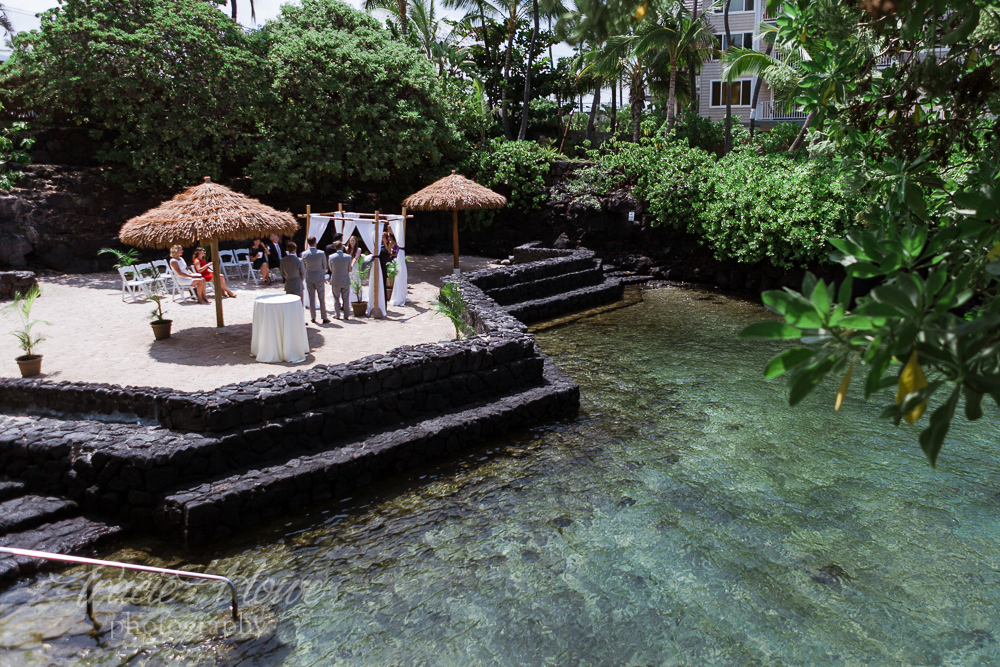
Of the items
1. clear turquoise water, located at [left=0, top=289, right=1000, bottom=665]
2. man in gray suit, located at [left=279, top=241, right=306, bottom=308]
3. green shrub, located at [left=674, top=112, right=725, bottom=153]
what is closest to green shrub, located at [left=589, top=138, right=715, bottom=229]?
green shrub, located at [left=674, top=112, right=725, bottom=153]

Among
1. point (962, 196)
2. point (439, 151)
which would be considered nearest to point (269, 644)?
point (962, 196)

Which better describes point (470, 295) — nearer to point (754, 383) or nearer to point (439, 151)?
point (754, 383)

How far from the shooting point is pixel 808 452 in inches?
324

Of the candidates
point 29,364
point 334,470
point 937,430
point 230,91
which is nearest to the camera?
point 937,430

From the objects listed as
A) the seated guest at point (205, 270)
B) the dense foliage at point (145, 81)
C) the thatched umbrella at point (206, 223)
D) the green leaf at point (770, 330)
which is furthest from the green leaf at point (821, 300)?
the dense foliage at point (145, 81)

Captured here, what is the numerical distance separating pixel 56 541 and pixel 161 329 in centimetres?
510

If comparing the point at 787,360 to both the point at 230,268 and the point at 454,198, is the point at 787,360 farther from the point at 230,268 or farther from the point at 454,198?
the point at 230,268

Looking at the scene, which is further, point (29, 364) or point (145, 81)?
point (145, 81)

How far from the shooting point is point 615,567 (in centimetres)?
600

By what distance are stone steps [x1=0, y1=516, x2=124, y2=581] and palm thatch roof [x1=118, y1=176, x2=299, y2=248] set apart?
16.1 feet

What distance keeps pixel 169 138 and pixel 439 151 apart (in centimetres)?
760

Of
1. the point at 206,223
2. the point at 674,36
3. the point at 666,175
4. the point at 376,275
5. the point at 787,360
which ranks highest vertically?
the point at 674,36

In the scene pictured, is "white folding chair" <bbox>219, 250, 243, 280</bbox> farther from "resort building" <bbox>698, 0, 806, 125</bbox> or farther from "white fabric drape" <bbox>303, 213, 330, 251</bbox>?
"resort building" <bbox>698, 0, 806, 125</bbox>

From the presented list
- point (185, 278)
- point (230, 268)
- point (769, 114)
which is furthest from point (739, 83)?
point (185, 278)
